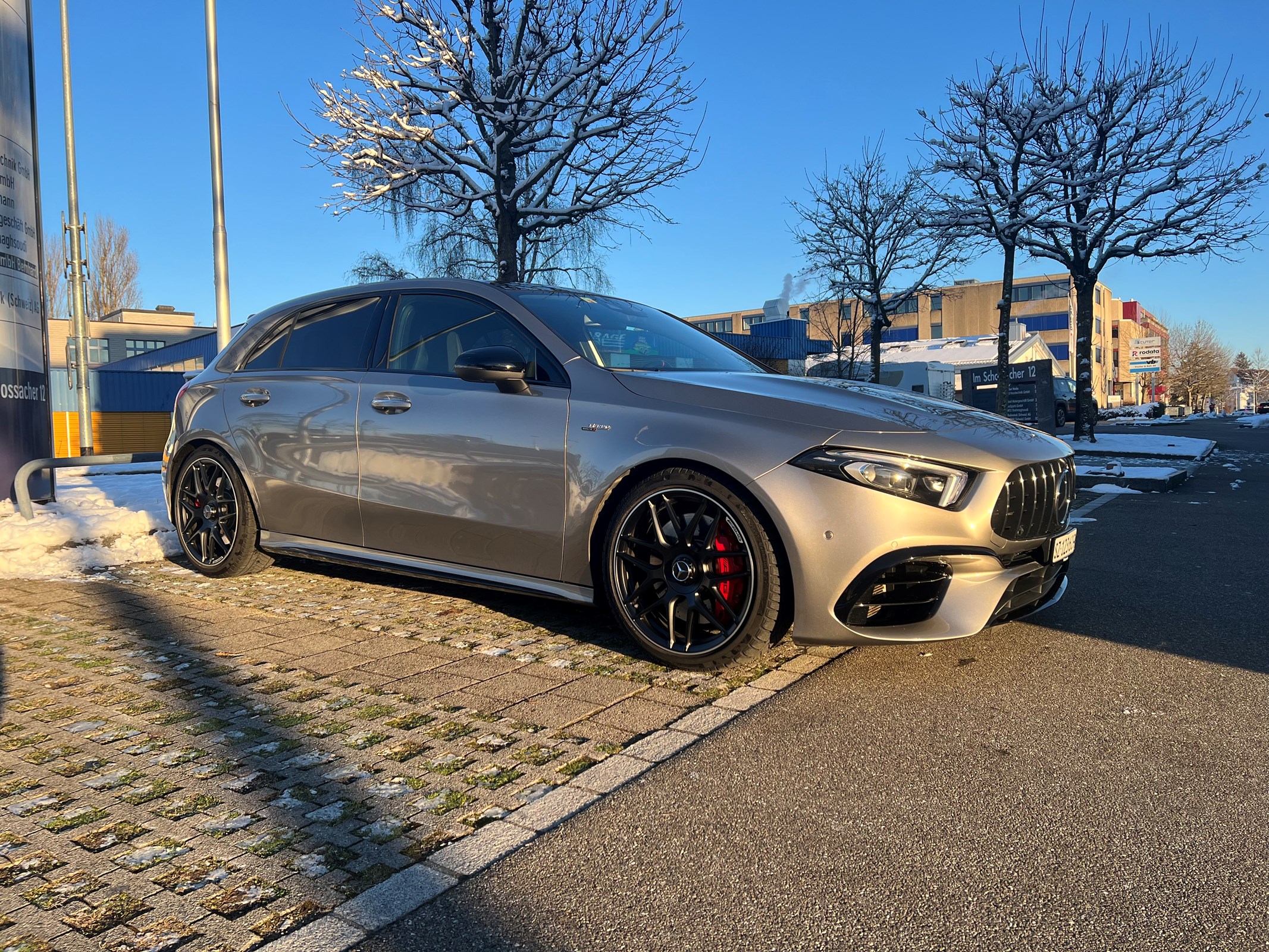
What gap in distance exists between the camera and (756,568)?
11.2ft

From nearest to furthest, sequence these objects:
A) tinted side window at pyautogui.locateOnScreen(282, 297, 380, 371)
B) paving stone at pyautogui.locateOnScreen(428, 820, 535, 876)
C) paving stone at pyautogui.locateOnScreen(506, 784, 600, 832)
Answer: paving stone at pyautogui.locateOnScreen(428, 820, 535, 876)
paving stone at pyautogui.locateOnScreen(506, 784, 600, 832)
tinted side window at pyautogui.locateOnScreen(282, 297, 380, 371)

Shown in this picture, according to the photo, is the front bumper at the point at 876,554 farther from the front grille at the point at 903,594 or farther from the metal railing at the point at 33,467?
the metal railing at the point at 33,467

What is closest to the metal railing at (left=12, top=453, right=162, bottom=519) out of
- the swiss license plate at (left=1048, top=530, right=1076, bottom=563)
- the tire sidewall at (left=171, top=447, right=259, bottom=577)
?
the tire sidewall at (left=171, top=447, right=259, bottom=577)

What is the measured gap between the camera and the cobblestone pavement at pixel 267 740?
2.06m

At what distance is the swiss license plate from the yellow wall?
36567 mm

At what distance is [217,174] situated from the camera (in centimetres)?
1288

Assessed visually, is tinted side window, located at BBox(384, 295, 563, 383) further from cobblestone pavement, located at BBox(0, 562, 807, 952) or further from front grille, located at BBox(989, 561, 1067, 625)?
front grille, located at BBox(989, 561, 1067, 625)

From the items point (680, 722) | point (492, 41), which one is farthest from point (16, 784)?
point (492, 41)

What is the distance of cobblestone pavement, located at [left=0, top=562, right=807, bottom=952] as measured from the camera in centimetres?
206

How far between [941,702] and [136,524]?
220 inches

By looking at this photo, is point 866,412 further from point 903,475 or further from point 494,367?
point 494,367

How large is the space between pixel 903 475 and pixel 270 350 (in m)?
3.69

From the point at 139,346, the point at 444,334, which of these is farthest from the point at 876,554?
the point at 139,346

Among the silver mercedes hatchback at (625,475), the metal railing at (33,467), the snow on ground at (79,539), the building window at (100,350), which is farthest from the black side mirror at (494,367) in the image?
the building window at (100,350)
